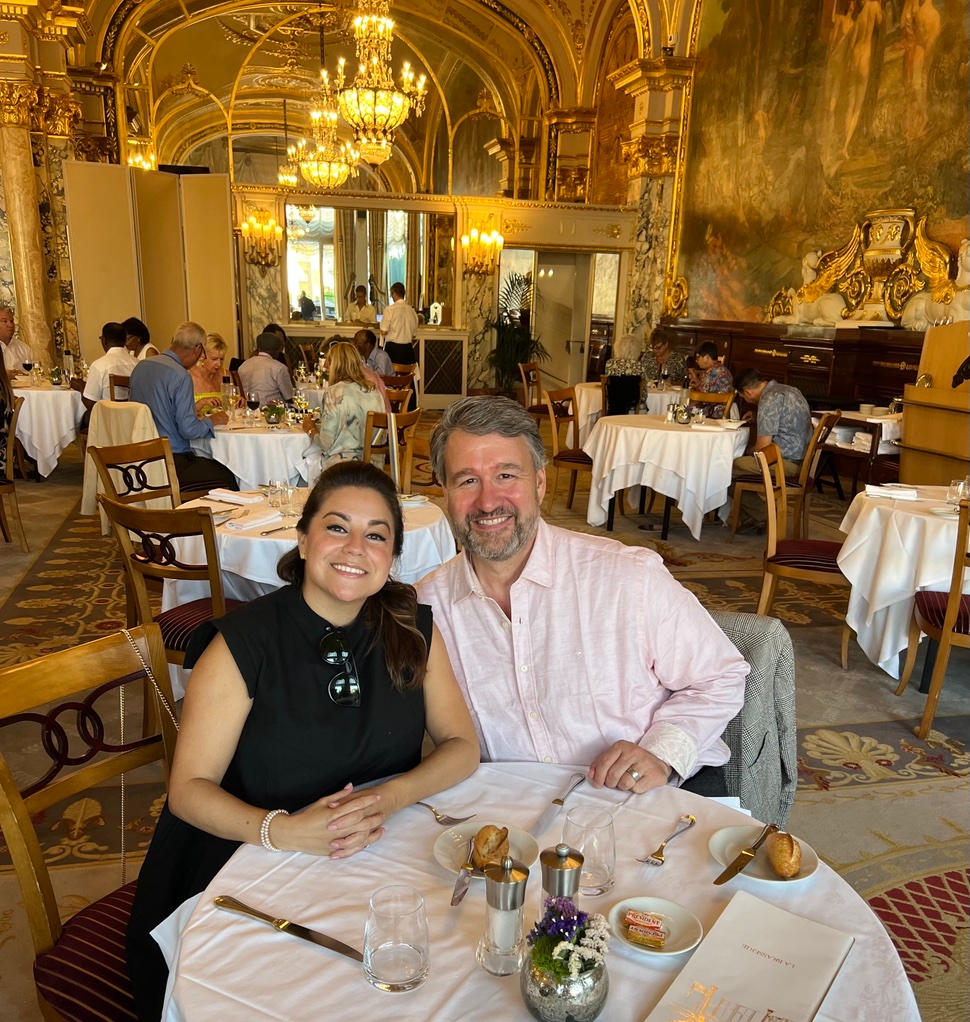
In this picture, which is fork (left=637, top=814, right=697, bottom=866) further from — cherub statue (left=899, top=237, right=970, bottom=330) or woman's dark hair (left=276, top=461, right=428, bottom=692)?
cherub statue (left=899, top=237, right=970, bottom=330)

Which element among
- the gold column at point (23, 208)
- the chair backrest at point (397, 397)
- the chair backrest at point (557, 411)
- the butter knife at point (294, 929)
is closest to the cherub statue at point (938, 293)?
the chair backrest at point (557, 411)

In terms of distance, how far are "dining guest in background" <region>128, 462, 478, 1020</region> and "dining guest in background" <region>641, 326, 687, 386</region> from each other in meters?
8.18

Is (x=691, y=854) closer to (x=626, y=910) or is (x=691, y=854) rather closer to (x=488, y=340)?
(x=626, y=910)

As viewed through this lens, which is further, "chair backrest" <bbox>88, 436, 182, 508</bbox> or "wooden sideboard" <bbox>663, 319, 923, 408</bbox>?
"wooden sideboard" <bbox>663, 319, 923, 408</bbox>

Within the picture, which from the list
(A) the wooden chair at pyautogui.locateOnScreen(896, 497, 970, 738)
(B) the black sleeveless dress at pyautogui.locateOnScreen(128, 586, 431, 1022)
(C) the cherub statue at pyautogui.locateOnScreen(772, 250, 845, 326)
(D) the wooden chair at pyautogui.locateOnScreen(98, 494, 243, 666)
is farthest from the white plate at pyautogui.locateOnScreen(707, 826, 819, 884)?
(C) the cherub statue at pyautogui.locateOnScreen(772, 250, 845, 326)

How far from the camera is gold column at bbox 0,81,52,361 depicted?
9773 millimetres

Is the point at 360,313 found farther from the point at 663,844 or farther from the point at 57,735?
the point at 663,844

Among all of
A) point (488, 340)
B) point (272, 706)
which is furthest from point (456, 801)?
point (488, 340)

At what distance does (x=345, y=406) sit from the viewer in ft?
19.3

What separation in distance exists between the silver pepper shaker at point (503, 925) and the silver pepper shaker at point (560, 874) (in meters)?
0.06

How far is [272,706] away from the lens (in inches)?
61.8

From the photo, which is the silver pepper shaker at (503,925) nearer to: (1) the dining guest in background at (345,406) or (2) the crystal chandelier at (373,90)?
(1) the dining guest in background at (345,406)

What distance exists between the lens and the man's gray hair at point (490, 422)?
1.91 meters

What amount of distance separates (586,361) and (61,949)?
47.6 ft
